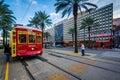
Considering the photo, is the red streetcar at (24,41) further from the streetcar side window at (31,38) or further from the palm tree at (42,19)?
the palm tree at (42,19)

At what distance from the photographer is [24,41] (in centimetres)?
1483

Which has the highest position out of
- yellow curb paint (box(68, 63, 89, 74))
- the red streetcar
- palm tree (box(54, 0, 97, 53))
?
palm tree (box(54, 0, 97, 53))

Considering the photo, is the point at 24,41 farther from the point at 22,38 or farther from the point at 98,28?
the point at 98,28

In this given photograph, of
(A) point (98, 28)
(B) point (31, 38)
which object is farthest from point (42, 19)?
(A) point (98, 28)

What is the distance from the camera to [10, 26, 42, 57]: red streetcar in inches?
557

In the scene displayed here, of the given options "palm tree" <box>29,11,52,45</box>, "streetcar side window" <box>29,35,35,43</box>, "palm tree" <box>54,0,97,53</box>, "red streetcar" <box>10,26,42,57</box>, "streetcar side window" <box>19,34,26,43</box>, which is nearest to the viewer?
"red streetcar" <box>10,26,42,57</box>

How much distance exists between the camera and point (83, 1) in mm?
27750

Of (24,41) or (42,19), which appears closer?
(24,41)

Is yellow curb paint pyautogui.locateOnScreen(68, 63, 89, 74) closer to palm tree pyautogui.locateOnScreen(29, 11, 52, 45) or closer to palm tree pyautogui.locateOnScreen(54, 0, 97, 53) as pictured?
palm tree pyautogui.locateOnScreen(54, 0, 97, 53)

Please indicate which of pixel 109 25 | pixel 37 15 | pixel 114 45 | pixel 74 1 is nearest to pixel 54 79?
pixel 74 1

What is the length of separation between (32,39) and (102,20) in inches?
3798

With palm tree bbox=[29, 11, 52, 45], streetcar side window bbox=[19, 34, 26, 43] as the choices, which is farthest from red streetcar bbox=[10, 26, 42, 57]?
palm tree bbox=[29, 11, 52, 45]

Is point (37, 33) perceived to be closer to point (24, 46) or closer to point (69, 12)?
point (24, 46)

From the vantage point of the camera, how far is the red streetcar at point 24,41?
46.4ft
